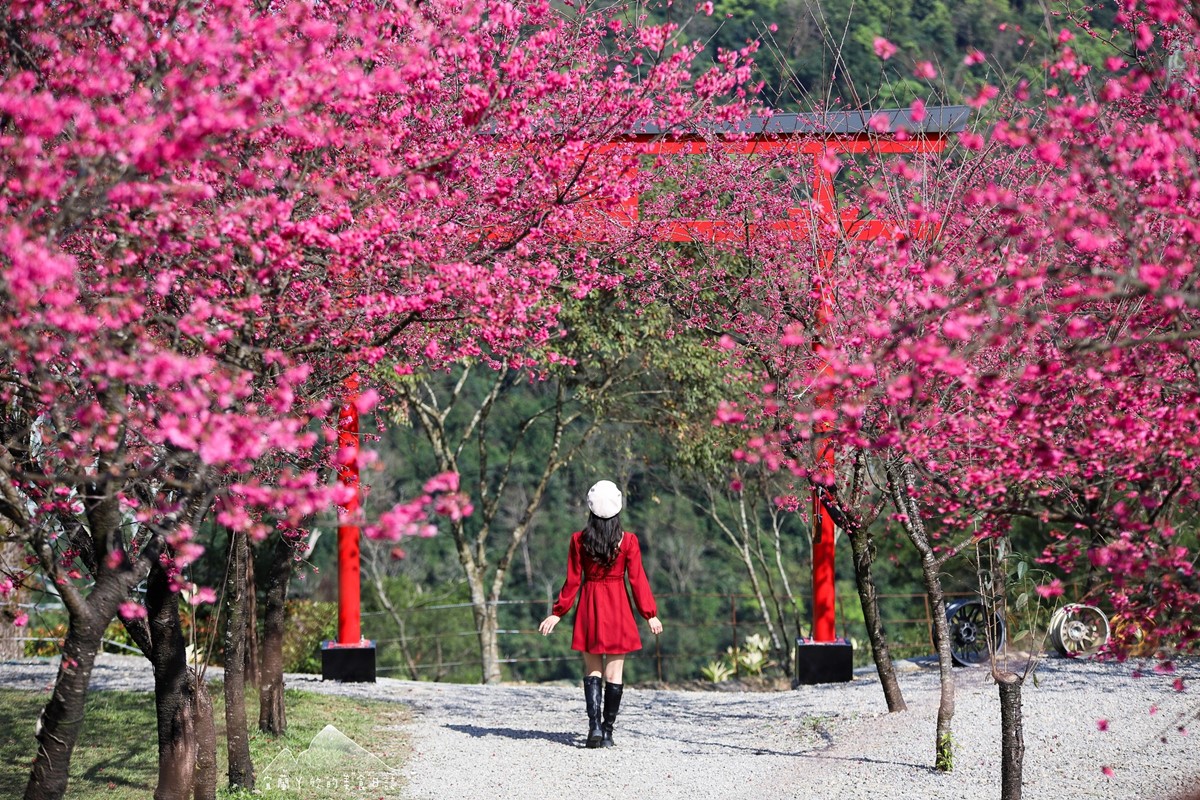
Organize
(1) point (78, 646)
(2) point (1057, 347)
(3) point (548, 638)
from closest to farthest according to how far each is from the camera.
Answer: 1. (1) point (78, 646)
2. (2) point (1057, 347)
3. (3) point (548, 638)

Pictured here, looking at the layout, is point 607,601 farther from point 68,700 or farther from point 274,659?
point 68,700

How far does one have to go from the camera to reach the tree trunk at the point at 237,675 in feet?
21.2

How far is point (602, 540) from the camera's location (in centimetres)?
782

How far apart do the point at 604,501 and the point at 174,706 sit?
2948 millimetres

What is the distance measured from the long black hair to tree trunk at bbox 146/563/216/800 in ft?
8.79

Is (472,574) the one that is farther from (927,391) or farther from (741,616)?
(741,616)

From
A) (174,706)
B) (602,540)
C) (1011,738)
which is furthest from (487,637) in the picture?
(1011,738)

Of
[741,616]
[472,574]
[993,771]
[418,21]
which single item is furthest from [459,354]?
[741,616]

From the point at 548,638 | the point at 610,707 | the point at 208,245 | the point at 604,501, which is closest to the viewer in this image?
the point at 208,245

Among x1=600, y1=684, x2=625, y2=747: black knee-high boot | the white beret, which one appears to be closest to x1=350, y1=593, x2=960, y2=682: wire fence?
x1=600, y1=684, x2=625, y2=747: black knee-high boot

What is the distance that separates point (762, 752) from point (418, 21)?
16.7 feet

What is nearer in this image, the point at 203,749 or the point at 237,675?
the point at 203,749

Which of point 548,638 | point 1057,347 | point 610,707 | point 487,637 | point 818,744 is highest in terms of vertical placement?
point 1057,347

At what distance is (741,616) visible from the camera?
32750mm
